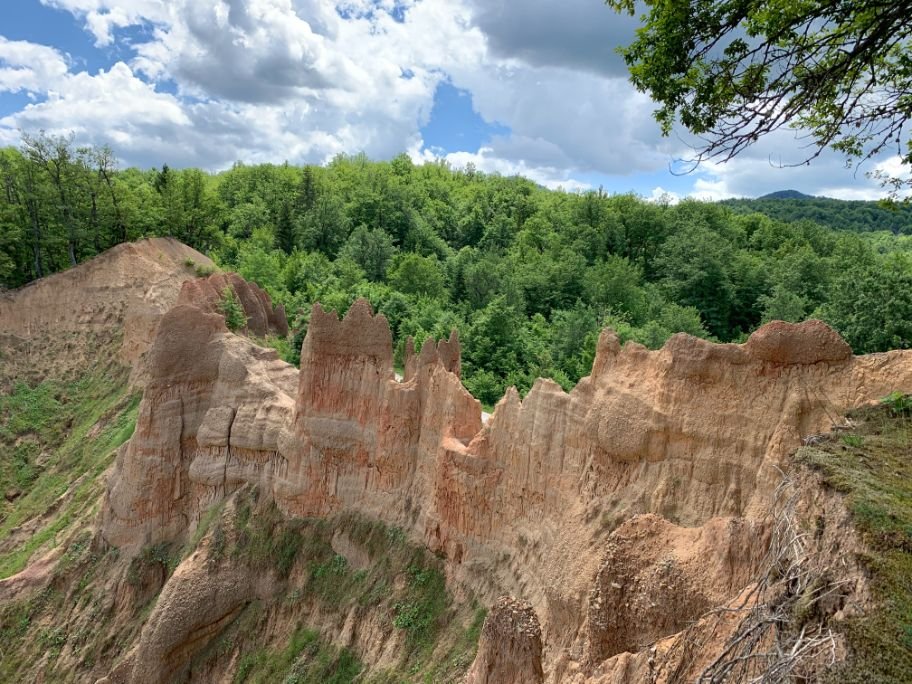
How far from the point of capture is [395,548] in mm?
18703

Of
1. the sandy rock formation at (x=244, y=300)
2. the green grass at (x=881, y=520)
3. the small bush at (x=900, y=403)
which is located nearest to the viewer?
the green grass at (x=881, y=520)

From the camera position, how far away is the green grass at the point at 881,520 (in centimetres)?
510

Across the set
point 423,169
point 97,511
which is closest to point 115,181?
point 97,511

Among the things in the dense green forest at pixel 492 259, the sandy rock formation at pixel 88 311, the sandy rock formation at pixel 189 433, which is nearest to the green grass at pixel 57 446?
the sandy rock formation at pixel 88 311

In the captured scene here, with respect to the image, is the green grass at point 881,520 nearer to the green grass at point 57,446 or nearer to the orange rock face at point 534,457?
the orange rock face at point 534,457

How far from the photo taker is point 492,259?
64500 mm

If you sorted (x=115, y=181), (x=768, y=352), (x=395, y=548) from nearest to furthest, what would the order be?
(x=768, y=352)
(x=395, y=548)
(x=115, y=181)

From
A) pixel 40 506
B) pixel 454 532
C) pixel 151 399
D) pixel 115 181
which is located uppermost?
pixel 115 181

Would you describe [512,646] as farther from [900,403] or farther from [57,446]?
[57,446]

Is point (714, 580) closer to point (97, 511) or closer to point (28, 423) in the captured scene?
point (97, 511)

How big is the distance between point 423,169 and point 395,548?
111 m

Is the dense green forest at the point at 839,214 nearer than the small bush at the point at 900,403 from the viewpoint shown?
No

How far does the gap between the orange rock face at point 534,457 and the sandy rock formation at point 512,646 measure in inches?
1.5

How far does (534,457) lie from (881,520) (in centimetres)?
968
